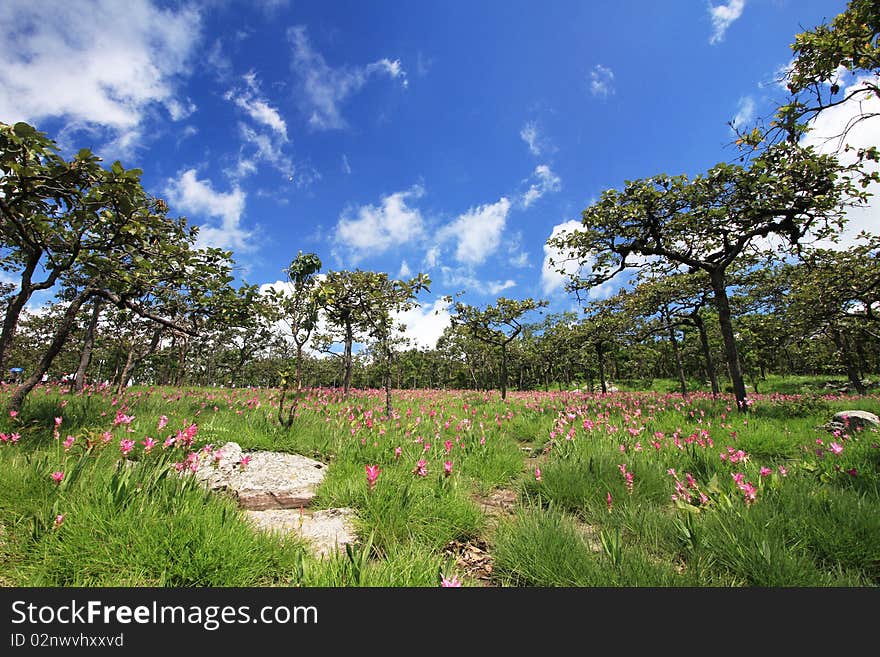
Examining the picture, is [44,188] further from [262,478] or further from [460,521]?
[460,521]

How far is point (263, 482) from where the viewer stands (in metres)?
4.06

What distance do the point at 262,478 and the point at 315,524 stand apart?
1.23m

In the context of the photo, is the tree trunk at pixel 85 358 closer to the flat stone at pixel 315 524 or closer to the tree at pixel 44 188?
the tree at pixel 44 188

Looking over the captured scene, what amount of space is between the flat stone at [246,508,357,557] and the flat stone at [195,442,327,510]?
137 mm

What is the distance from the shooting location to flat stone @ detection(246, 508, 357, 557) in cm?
302

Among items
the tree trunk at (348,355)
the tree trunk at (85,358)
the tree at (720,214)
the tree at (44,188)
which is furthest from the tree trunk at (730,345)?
the tree trunk at (85,358)

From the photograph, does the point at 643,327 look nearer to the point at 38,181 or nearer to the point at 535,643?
the point at 535,643

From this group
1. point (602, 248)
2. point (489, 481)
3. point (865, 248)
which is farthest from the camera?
point (602, 248)

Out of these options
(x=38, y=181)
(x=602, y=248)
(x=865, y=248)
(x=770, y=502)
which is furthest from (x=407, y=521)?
(x=865, y=248)

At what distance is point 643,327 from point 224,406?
50.0 ft

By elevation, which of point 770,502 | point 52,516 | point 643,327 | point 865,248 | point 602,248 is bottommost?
point 770,502

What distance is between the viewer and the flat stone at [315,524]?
302 cm

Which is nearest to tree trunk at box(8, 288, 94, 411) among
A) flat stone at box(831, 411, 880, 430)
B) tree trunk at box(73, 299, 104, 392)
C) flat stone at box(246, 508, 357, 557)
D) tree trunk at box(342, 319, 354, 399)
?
flat stone at box(246, 508, 357, 557)

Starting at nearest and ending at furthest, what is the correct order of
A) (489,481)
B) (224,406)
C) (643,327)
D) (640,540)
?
1. (640,540)
2. (489,481)
3. (224,406)
4. (643,327)
